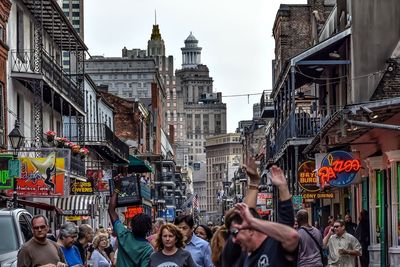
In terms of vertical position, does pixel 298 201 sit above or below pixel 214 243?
below

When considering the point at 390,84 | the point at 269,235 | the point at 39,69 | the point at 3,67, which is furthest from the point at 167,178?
the point at 269,235

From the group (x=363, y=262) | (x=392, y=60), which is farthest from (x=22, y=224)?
(x=392, y=60)

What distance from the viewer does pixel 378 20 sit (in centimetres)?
3384

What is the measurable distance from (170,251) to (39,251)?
2.44 meters

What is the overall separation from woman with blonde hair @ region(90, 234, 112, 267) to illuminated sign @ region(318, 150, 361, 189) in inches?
439

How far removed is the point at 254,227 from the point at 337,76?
31.0 meters

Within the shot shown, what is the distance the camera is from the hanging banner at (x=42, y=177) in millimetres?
31797

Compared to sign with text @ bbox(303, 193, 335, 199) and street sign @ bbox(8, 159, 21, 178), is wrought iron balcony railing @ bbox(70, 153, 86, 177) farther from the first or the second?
street sign @ bbox(8, 159, 21, 178)

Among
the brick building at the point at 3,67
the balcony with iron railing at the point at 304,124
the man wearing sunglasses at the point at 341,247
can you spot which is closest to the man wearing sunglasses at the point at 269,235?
the man wearing sunglasses at the point at 341,247

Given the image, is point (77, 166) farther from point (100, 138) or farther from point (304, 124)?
point (100, 138)

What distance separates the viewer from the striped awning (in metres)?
41.8

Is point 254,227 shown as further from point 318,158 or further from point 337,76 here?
point 337,76

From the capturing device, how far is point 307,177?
37375 millimetres

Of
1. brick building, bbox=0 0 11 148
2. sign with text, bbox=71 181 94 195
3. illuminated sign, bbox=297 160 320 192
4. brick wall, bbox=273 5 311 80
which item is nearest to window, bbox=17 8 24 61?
brick building, bbox=0 0 11 148
